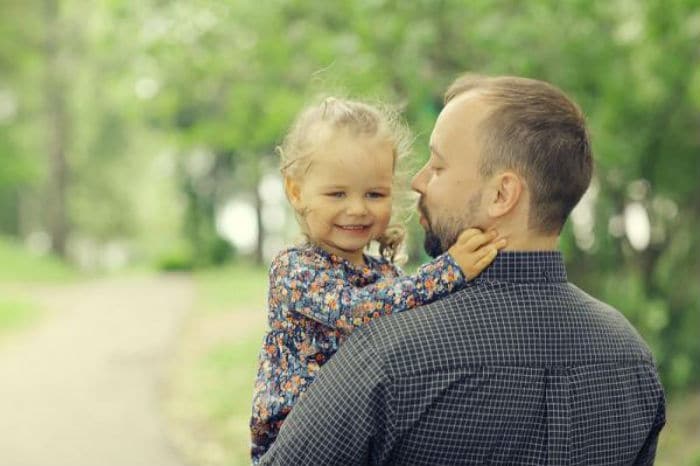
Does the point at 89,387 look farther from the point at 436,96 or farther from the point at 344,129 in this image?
the point at 344,129

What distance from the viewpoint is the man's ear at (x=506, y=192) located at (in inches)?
84.7

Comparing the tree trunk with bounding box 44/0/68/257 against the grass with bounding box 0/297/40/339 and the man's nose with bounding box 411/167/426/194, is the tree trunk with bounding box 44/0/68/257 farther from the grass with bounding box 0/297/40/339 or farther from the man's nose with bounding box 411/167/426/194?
the man's nose with bounding box 411/167/426/194

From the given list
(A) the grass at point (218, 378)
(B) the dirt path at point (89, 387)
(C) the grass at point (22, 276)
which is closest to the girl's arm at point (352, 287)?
(A) the grass at point (218, 378)

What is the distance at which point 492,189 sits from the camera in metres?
2.17

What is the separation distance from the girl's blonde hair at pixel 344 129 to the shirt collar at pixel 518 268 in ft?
2.01

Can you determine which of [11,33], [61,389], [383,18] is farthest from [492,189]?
[11,33]

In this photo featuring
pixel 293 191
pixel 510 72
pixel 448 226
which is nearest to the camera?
pixel 448 226

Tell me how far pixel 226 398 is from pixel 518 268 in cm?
853

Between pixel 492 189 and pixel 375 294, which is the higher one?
pixel 492 189

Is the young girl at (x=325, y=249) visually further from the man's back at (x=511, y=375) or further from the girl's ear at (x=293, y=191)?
the man's back at (x=511, y=375)

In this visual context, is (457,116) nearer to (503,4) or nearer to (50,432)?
(503,4)

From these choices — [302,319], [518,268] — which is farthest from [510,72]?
[518,268]

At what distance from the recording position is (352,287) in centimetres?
246

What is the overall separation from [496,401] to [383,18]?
5.41 metres
